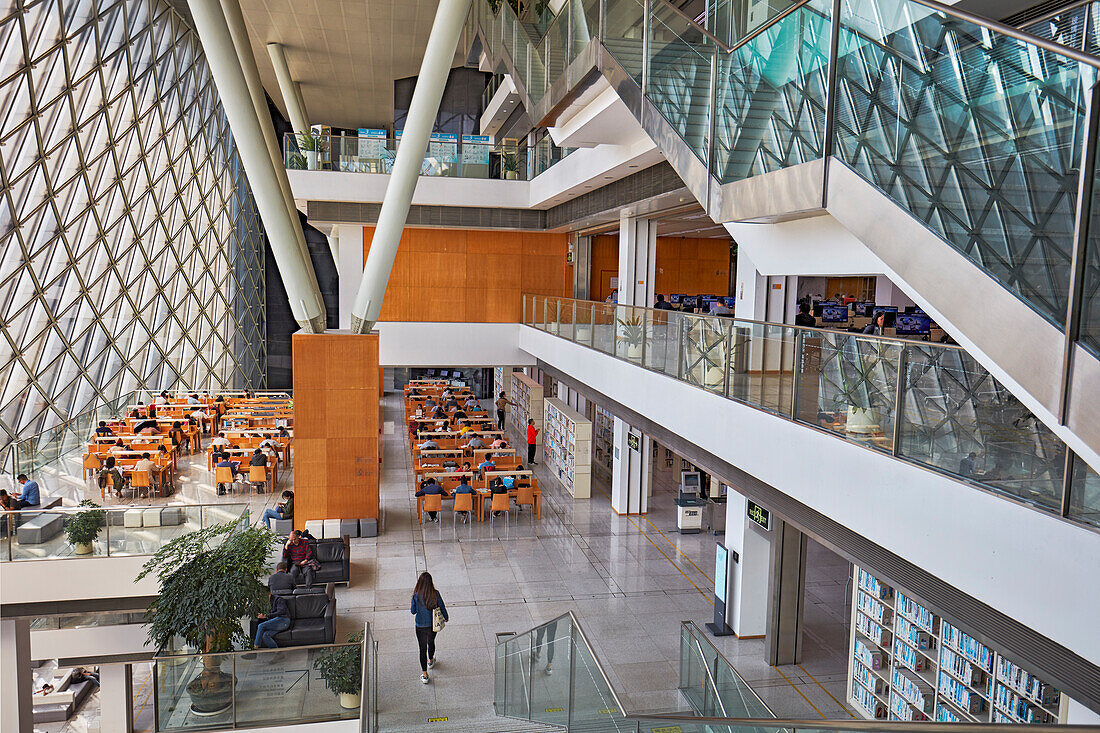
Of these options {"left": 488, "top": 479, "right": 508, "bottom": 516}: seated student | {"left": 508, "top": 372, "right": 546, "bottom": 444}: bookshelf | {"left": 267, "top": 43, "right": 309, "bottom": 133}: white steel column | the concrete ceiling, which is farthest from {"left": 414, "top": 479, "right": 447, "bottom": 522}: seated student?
{"left": 267, "top": 43, "right": 309, "bottom": 133}: white steel column

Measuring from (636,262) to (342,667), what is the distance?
417 inches

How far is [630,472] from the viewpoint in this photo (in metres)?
16.7

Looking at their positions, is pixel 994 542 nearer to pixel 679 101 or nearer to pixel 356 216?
pixel 679 101

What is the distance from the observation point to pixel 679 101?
25.1ft

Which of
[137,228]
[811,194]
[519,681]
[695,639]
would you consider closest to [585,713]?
[519,681]

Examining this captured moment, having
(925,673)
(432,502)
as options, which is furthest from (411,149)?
(925,673)

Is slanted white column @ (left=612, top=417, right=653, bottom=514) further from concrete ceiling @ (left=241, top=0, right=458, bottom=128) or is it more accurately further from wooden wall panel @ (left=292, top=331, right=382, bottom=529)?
concrete ceiling @ (left=241, top=0, right=458, bottom=128)

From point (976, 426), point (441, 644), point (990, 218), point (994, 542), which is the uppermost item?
point (990, 218)

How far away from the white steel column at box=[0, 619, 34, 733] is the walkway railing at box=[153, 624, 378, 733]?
17.5 ft

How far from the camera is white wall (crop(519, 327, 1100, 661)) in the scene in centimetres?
368

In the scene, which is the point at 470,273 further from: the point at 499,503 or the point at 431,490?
the point at 499,503

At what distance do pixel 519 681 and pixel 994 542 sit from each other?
5.66 m

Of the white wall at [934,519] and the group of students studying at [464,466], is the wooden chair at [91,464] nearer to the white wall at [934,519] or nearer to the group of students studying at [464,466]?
the group of students studying at [464,466]

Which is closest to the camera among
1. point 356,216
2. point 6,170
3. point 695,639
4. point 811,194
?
point 811,194
